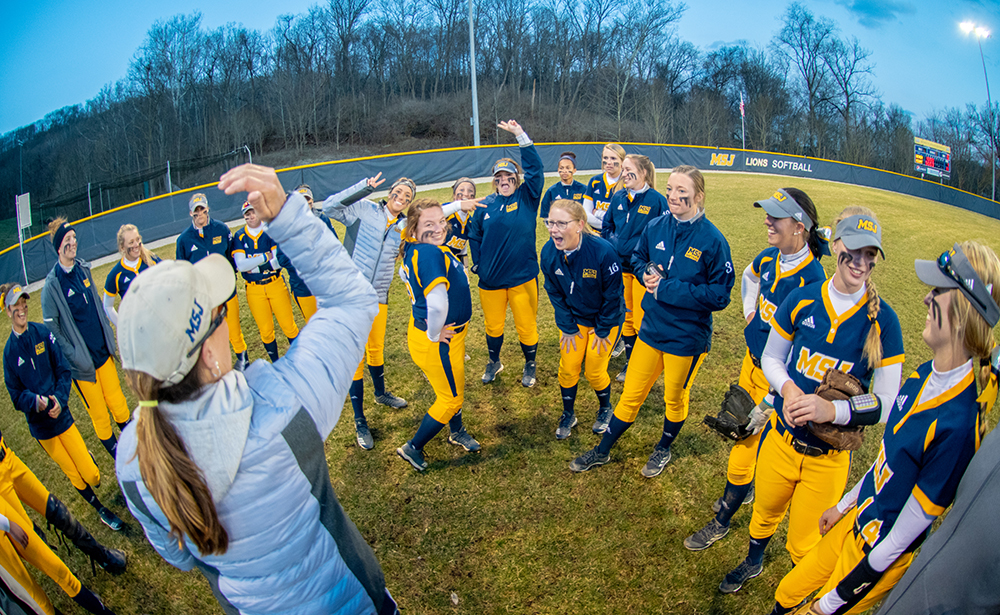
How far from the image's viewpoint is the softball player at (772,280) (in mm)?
3703

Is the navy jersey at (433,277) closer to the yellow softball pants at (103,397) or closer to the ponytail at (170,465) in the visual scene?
the ponytail at (170,465)

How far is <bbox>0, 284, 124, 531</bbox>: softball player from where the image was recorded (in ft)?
13.9

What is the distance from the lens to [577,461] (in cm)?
495

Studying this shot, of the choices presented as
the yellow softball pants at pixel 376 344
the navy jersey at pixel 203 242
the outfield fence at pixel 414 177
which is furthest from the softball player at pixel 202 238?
the outfield fence at pixel 414 177

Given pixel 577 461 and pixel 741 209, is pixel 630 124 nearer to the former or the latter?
pixel 741 209

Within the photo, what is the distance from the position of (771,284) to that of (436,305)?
2.56m

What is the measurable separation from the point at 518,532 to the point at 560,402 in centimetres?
202

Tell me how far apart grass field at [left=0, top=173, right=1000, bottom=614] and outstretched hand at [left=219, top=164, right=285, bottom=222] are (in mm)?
3202

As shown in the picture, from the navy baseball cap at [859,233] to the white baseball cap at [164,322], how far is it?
3.08m

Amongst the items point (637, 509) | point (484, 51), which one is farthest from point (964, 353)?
point (484, 51)

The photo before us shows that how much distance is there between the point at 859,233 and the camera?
290 cm

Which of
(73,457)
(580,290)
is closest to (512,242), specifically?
(580,290)

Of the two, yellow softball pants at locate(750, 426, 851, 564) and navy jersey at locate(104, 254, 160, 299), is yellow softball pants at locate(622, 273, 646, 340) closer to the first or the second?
yellow softball pants at locate(750, 426, 851, 564)

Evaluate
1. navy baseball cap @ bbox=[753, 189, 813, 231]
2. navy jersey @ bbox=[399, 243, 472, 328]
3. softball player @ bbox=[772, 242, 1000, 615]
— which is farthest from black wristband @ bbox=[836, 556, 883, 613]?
navy jersey @ bbox=[399, 243, 472, 328]
